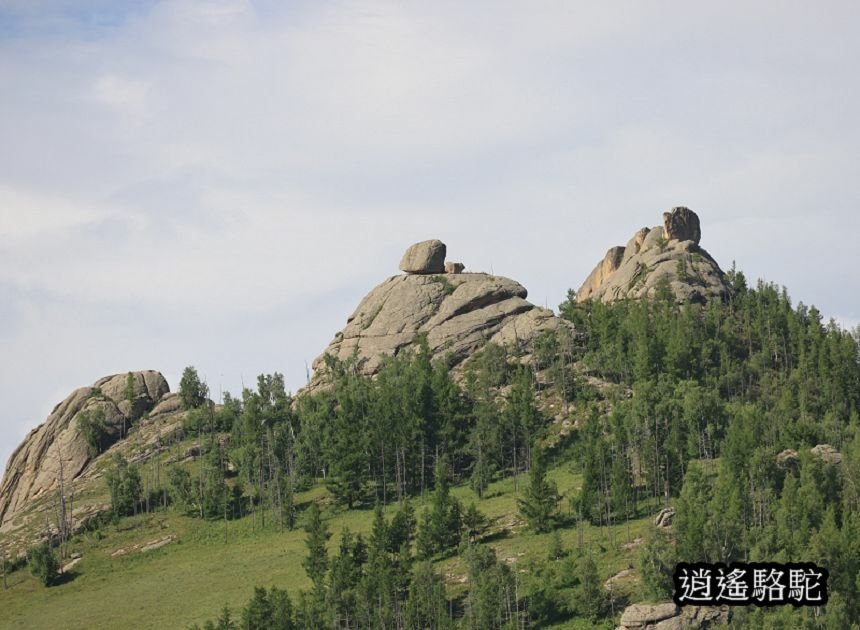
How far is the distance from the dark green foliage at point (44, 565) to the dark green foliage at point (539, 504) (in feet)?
217

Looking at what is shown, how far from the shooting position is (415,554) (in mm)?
164000

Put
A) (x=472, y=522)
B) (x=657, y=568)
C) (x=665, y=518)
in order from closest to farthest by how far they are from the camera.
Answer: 1. (x=657, y=568)
2. (x=665, y=518)
3. (x=472, y=522)

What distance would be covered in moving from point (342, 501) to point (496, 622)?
58985mm

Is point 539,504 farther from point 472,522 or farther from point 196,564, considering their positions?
point 196,564

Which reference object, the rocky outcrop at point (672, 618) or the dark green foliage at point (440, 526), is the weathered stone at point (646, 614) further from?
the dark green foliage at point (440, 526)

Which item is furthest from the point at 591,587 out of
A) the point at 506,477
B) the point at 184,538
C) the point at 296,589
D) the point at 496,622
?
the point at 184,538

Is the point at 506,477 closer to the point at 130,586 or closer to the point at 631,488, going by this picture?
the point at 631,488

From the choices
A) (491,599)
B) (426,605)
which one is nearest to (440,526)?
(426,605)

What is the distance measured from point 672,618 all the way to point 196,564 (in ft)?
239

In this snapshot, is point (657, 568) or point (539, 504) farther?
point (539, 504)

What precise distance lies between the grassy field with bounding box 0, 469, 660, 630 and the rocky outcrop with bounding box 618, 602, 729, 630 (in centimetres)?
860

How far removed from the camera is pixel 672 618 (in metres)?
134

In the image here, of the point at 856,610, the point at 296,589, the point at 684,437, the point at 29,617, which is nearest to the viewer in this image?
the point at 856,610

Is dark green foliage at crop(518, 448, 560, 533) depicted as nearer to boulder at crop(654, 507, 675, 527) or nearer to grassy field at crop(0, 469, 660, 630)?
grassy field at crop(0, 469, 660, 630)
